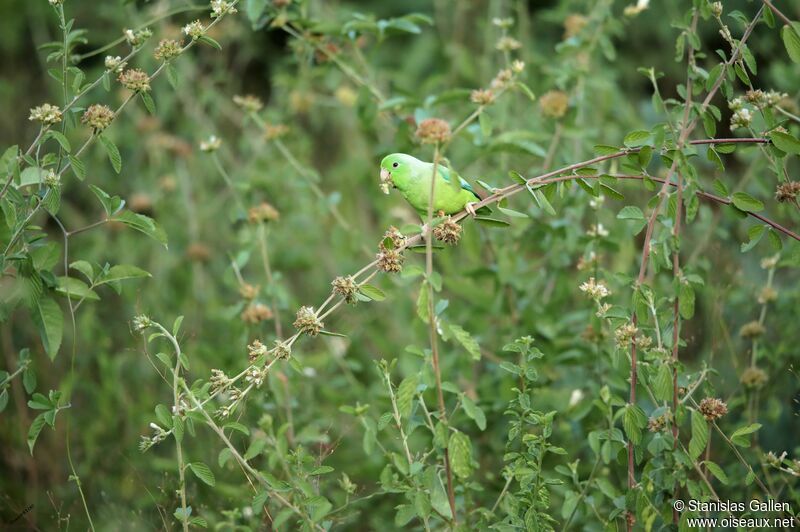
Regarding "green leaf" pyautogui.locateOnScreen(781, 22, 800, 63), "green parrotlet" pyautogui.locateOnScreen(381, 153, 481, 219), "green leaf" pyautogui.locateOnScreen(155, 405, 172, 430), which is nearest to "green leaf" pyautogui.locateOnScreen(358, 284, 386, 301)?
"green parrotlet" pyautogui.locateOnScreen(381, 153, 481, 219)

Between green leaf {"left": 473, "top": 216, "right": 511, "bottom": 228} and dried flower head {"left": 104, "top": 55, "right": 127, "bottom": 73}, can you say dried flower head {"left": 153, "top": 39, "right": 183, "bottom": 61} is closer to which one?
dried flower head {"left": 104, "top": 55, "right": 127, "bottom": 73}

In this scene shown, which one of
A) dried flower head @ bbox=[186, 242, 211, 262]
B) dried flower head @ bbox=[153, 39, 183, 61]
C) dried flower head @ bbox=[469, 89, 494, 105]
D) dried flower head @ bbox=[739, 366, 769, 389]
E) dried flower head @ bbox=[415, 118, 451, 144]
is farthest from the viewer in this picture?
dried flower head @ bbox=[186, 242, 211, 262]

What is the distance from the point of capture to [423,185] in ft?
Result: 5.99

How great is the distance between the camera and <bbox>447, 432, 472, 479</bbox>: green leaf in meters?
1.71

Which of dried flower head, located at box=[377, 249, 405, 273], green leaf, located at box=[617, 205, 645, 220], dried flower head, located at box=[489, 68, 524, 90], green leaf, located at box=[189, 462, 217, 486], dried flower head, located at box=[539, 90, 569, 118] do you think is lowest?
green leaf, located at box=[189, 462, 217, 486]

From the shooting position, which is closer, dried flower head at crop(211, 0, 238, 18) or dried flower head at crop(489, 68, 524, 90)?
dried flower head at crop(211, 0, 238, 18)

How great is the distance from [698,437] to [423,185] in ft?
2.73

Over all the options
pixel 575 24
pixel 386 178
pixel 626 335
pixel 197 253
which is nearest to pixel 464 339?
pixel 626 335

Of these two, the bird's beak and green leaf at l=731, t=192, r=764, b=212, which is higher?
the bird's beak

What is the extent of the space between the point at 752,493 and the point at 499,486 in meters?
0.73

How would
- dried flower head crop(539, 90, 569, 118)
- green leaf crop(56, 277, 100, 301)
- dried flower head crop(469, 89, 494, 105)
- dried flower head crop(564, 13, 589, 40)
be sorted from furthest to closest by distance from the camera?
dried flower head crop(564, 13, 589, 40), dried flower head crop(539, 90, 569, 118), dried flower head crop(469, 89, 494, 105), green leaf crop(56, 277, 100, 301)

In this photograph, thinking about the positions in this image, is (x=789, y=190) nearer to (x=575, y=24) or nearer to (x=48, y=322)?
(x=575, y=24)

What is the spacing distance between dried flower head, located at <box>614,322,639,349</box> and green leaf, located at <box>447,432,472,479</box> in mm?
413

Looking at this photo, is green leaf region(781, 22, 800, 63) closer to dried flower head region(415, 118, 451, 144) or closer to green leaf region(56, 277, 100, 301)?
dried flower head region(415, 118, 451, 144)
